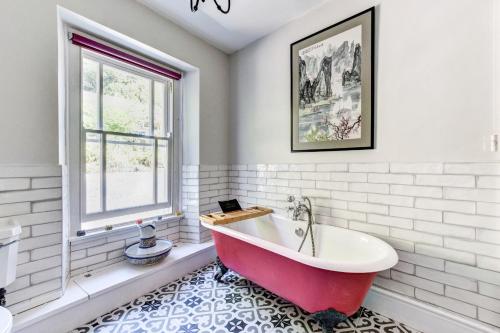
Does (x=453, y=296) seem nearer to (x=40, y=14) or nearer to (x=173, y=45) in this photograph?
(x=173, y=45)

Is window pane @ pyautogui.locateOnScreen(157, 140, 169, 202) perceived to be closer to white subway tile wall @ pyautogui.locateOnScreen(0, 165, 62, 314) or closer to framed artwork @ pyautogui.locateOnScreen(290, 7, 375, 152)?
white subway tile wall @ pyautogui.locateOnScreen(0, 165, 62, 314)

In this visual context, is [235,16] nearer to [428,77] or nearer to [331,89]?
[331,89]

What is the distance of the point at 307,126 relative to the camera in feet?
7.00

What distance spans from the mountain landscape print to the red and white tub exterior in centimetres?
87

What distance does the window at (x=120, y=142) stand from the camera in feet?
6.31

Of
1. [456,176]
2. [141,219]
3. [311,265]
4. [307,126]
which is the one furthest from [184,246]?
[456,176]

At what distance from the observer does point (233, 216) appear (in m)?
2.13

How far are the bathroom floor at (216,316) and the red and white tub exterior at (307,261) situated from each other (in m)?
0.20

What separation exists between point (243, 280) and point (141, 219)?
1.21 metres

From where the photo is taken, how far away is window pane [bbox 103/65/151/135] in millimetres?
2066

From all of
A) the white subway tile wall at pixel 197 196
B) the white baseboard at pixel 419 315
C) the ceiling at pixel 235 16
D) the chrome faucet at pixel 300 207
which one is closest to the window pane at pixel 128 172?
the white subway tile wall at pixel 197 196

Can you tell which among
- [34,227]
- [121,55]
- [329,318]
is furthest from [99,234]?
[329,318]

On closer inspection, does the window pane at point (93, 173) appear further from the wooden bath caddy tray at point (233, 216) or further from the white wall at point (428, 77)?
the white wall at point (428, 77)

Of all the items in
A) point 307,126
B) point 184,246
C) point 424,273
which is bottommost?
point 184,246
